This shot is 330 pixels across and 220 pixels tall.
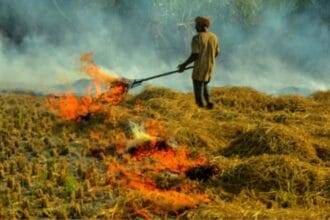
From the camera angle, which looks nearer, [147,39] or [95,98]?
[95,98]

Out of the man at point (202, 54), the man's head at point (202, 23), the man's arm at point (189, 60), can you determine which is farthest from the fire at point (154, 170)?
the man's head at point (202, 23)

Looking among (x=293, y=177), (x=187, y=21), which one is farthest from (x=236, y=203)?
(x=187, y=21)

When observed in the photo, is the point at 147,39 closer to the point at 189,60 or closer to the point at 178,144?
the point at 189,60

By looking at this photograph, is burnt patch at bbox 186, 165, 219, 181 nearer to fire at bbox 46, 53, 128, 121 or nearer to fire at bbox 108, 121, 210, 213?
fire at bbox 108, 121, 210, 213

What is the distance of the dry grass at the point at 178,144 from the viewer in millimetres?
8008

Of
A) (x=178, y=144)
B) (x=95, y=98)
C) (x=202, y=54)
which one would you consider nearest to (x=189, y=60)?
(x=202, y=54)

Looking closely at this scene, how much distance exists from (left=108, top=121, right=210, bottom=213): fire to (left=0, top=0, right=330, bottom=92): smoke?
13280mm

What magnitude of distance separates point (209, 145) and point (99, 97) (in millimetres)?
3193

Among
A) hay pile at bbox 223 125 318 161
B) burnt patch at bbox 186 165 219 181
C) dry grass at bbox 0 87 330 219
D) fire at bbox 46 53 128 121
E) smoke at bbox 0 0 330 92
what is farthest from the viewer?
smoke at bbox 0 0 330 92

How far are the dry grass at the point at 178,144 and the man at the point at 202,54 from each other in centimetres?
81

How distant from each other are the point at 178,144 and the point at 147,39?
623 inches

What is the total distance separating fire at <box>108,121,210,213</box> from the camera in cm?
802

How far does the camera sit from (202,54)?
12.0 metres

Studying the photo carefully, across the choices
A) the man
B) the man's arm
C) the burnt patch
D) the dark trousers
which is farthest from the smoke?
the burnt patch
